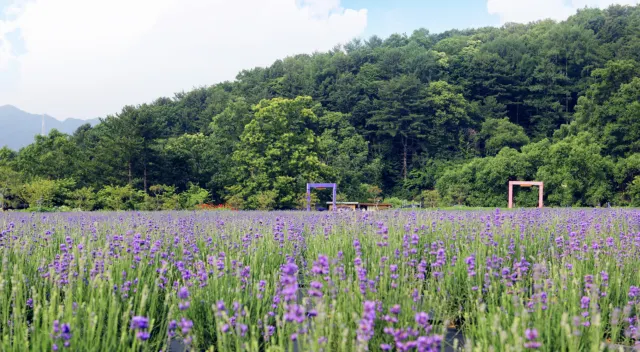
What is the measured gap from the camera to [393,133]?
43.3 m

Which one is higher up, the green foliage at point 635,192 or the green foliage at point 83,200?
the green foliage at point 635,192

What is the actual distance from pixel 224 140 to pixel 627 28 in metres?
35.6

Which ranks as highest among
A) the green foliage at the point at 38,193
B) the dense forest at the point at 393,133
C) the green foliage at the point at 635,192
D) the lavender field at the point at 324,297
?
the dense forest at the point at 393,133

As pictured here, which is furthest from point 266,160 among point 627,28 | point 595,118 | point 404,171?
point 627,28

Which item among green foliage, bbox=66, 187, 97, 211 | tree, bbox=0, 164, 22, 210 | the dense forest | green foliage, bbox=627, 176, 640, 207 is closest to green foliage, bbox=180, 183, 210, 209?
the dense forest

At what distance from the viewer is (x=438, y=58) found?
50844 mm

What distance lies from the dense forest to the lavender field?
2106cm

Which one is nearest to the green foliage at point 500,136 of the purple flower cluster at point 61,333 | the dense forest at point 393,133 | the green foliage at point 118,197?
the dense forest at point 393,133

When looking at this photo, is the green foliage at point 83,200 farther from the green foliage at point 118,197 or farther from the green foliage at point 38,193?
the green foliage at point 38,193

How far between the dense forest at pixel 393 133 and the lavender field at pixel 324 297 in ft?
69.1

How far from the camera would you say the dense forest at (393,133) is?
93.4ft

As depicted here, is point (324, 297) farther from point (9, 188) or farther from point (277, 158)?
point (277, 158)

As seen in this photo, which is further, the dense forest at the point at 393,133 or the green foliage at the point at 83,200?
the dense forest at the point at 393,133

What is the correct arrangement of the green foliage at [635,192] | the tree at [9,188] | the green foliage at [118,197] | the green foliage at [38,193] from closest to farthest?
the green foliage at [38,193] < the tree at [9,188] < the green foliage at [635,192] < the green foliage at [118,197]
